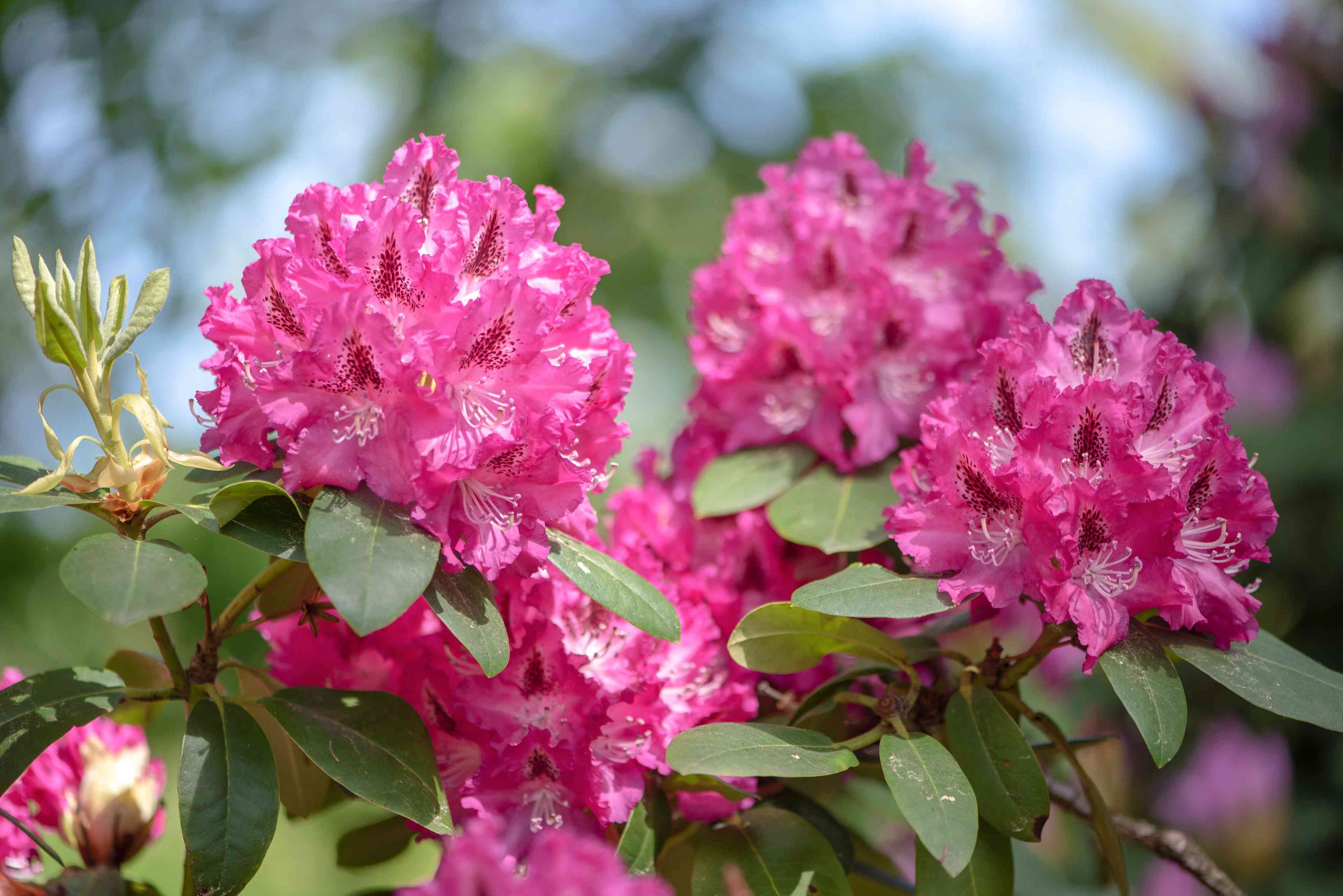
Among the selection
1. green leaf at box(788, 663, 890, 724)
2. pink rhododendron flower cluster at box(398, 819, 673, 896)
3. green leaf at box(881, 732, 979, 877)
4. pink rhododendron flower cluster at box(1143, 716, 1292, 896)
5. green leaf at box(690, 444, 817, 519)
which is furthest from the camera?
pink rhododendron flower cluster at box(1143, 716, 1292, 896)

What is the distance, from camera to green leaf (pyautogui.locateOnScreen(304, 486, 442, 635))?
0.53 metres

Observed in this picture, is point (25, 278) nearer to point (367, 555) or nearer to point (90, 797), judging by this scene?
point (367, 555)

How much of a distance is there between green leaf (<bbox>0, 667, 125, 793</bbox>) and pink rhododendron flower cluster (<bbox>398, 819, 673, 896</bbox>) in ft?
1.06

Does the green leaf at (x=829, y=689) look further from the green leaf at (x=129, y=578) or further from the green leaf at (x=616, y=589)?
the green leaf at (x=129, y=578)

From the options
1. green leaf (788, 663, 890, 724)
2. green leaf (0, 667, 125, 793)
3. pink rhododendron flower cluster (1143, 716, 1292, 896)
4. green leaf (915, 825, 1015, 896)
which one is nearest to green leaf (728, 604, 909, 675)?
green leaf (788, 663, 890, 724)

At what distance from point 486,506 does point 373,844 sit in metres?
0.44

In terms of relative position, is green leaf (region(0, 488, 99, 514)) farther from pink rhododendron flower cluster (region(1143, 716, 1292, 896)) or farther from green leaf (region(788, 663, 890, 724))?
pink rhododendron flower cluster (region(1143, 716, 1292, 896))

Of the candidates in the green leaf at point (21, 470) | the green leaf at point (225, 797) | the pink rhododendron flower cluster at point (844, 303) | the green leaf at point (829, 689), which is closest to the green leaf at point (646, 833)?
the green leaf at point (829, 689)

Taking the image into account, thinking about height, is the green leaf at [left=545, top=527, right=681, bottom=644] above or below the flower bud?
above

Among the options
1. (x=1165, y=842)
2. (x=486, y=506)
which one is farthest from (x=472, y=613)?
(x=1165, y=842)

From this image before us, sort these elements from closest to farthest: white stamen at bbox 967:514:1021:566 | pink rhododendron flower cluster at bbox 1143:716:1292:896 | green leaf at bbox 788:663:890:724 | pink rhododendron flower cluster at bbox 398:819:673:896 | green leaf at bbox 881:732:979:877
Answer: pink rhododendron flower cluster at bbox 398:819:673:896 → green leaf at bbox 881:732:979:877 → white stamen at bbox 967:514:1021:566 → green leaf at bbox 788:663:890:724 → pink rhododendron flower cluster at bbox 1143:716:1292:896

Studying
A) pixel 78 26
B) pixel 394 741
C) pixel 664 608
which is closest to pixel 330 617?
pixel 394 741

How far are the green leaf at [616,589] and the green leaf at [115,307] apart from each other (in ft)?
0.96

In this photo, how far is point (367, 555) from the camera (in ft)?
1.82
